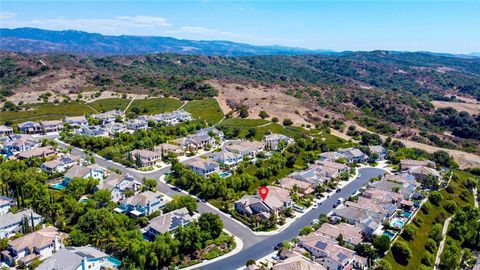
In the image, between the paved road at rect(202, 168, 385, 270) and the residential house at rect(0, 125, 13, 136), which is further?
the residential house at rect(0, 125, 13, 136)

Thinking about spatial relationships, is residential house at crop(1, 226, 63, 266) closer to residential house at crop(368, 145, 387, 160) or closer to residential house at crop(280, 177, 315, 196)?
residential house at crop(280, 177, 315, 196)

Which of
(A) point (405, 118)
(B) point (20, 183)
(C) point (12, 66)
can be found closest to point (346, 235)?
(B) point (20, 183)

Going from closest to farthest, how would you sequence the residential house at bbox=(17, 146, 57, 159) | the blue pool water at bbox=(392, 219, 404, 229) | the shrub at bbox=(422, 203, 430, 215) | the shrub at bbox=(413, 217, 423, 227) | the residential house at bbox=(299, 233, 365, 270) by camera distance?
1. the residential house at bbox=(299, 233, 365, 270)
2. the blue pool water at bbox=(392, 219, 404, 229)
3. the shrub at bbox=(413, 217, 423, 227)
4. the shrub at bbox=(422, 203, 430, 215)
5. the residential house at bbox=(17, 146, 57, 159)

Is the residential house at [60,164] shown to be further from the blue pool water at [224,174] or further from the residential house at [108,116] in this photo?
the residential house at [108,116]

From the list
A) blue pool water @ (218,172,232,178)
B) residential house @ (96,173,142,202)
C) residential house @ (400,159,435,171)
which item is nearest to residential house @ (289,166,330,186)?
blue pool water @ (218,172,232,178)

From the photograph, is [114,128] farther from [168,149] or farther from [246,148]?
[246,148]

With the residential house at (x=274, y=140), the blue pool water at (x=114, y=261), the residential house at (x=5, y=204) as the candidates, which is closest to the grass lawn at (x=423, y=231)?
the blue pool water at (x=114, y=261)
